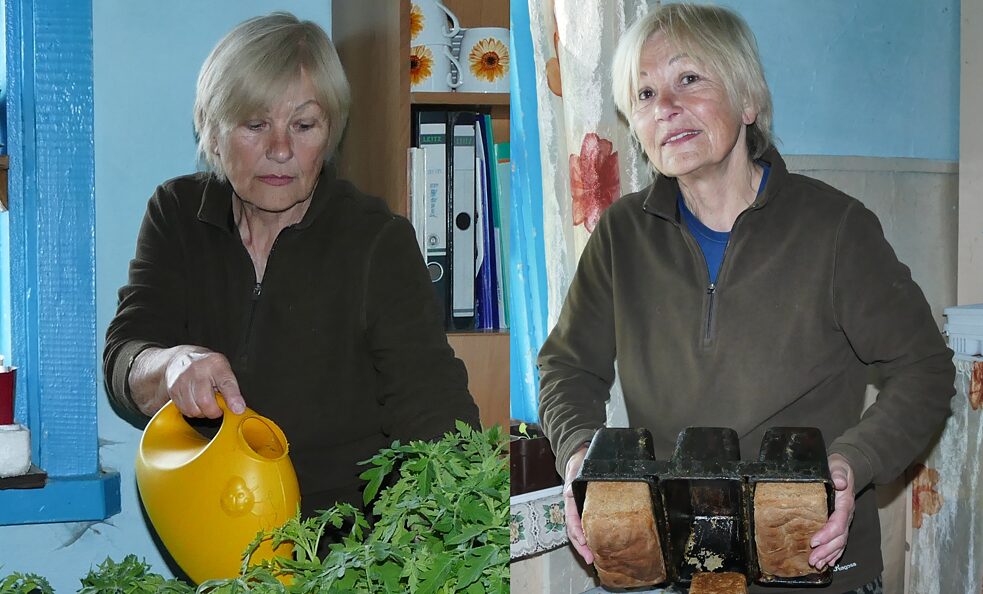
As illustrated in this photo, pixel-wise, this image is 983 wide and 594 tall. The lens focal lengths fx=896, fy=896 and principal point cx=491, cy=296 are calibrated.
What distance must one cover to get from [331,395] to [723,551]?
485mm

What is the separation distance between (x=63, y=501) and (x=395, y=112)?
0.54 metres

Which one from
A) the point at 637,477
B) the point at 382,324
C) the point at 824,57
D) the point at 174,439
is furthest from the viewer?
the point at 382,324

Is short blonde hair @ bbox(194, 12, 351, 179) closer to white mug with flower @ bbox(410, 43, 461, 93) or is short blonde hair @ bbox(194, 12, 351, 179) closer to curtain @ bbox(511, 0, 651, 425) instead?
white mug with flower @ bbox(410, 43, 461, 93)

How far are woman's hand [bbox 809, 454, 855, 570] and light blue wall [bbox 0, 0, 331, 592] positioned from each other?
67 centimetres

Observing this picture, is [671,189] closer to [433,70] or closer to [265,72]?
[433,70]

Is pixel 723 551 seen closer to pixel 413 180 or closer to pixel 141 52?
pixel 413 180

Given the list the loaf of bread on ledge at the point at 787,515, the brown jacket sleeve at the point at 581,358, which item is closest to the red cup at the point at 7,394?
the brown jacket sleeve at the point at 581,358

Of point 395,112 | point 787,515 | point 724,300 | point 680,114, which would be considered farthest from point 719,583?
point 395,112

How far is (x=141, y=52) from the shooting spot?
920 millimetres

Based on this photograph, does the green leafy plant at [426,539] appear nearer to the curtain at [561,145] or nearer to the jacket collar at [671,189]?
the curtain at [561,145]

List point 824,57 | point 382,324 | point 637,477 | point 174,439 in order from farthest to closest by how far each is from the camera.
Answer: point 382,324
point 174,439
point 824,57
point 637,477

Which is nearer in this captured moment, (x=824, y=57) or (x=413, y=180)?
(x=824, y=57)

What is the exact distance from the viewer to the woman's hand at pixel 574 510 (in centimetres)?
54

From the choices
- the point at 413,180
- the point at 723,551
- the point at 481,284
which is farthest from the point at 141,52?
the point at 723,551
